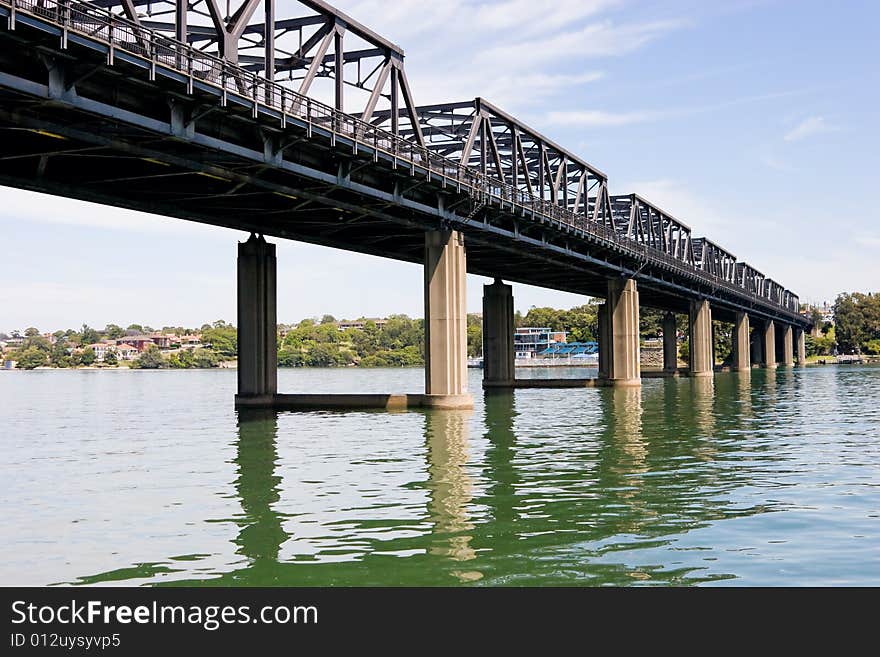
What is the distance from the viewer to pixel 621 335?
344ft

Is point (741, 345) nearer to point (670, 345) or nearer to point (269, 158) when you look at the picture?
point (670, 345)

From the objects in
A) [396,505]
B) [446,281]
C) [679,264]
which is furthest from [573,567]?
[679,264]

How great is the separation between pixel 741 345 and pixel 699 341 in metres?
33.8

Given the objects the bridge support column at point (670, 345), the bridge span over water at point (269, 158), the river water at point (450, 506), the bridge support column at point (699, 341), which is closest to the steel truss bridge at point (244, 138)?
the bridge span over water at point (269, 158)

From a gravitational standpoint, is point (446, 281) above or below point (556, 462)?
above

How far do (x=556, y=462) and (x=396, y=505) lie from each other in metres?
9.92

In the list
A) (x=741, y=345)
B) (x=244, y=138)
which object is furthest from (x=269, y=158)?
(x=741, y=345)

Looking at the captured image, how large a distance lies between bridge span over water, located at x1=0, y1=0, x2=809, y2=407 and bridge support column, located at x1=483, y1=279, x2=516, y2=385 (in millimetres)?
559

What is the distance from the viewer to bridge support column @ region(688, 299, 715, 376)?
141875mm

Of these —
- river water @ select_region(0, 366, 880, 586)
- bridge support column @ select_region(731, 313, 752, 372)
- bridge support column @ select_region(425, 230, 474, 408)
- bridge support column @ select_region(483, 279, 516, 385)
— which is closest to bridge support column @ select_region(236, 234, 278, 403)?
bridge support column @ select_region(425, 230, 474, 408)

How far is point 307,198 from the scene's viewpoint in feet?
173

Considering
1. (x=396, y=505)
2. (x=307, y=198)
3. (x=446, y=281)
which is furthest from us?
(x=446, y=281)

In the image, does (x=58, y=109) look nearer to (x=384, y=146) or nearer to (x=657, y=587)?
(x=384, y=146)

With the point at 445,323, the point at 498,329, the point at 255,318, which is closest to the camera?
the point at 445,323
